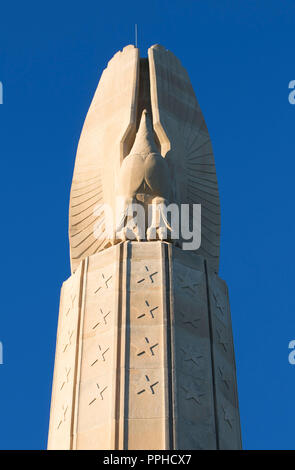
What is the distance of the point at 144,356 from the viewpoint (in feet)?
67.4

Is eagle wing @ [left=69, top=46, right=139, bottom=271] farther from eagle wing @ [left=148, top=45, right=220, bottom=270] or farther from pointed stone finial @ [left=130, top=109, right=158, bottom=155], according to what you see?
eagle wing @ [left=148, top=45, right=220, bottom=270]

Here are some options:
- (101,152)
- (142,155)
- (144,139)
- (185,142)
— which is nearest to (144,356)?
(142,155)

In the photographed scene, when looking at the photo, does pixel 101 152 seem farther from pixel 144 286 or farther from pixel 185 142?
pixel 144 286

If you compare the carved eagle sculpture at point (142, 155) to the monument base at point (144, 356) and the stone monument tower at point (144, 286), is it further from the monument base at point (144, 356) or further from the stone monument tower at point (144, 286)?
the monument base at point (144, 356)

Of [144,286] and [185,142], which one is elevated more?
[185,142]

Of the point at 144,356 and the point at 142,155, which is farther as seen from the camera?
the point at 142,155

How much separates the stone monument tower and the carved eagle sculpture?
4 cm

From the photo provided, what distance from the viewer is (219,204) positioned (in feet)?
86.3

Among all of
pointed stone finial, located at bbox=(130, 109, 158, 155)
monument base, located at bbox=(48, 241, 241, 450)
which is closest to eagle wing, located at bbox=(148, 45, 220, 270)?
pointed stone finial, located at bbox=(130, 109, 158, 155)

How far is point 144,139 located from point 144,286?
500 centimetres

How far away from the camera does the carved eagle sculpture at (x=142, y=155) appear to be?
79.2ft

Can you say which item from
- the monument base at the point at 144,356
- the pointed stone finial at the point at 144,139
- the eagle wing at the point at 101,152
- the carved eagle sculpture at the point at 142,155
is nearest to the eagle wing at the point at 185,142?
the carved eagle sculpture at the point at 142,155

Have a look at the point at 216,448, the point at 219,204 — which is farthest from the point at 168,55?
the point at 216,448
